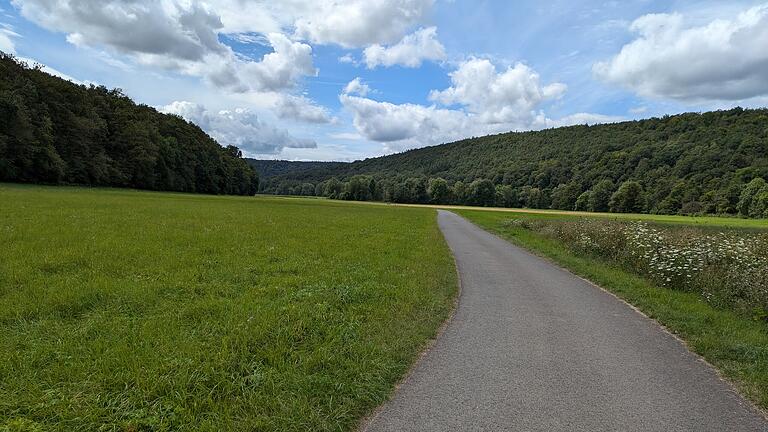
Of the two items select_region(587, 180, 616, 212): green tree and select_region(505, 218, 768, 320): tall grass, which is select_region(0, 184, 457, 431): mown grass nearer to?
select_region(505, 218, 768, 320): tall grass

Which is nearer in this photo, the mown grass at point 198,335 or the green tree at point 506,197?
the mown grass at point 198,335

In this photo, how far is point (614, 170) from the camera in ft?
312

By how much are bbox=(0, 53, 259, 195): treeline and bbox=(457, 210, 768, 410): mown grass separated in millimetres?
58170

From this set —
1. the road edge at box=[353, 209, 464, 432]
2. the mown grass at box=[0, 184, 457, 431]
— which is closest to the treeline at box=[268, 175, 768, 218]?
the road edge at box=[353, 209, 464, 432]

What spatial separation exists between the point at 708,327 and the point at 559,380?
13.8 feet

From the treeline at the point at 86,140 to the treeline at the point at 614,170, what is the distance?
57514 millimetres

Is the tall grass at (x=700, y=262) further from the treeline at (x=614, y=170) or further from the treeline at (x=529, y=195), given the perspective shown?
the treeline at (x=614, y=170)

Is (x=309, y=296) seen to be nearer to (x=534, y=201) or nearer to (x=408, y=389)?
(x=408, y=389)

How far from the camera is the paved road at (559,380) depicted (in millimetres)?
3973

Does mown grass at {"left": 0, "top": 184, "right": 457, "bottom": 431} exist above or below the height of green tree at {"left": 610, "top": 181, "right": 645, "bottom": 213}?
below

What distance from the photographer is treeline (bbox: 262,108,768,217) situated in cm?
7494

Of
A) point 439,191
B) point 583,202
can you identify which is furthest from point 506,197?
point 583,202

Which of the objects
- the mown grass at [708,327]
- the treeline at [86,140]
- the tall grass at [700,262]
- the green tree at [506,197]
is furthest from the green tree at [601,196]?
the mown grass at [708,327]

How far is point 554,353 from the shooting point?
5770 mm
